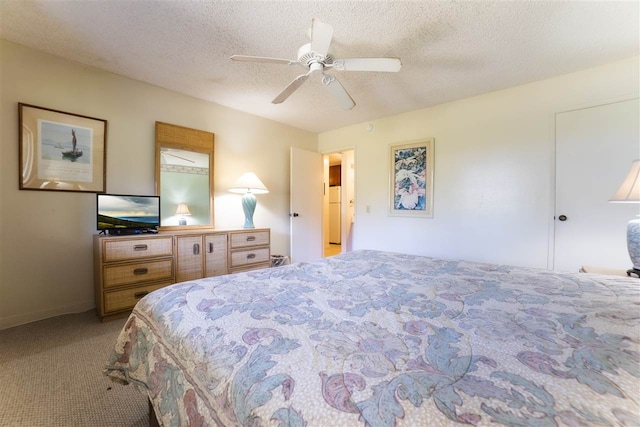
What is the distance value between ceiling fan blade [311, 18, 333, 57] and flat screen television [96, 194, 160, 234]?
216cm

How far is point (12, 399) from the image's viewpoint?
1372 millimetres

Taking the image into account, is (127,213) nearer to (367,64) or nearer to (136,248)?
(136,248)

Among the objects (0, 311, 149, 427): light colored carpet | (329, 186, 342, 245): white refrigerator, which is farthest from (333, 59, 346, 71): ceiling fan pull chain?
(329, 186, 342, 245): white refrigerator

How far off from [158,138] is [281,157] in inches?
67.8

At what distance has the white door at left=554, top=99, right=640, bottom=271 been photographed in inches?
88.8

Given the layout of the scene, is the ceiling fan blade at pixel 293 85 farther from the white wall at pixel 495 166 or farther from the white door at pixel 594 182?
the white door at pixel 594 182

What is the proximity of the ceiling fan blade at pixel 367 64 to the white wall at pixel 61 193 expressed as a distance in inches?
86.7

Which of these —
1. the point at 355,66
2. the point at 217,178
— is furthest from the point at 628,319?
the point at 217,178

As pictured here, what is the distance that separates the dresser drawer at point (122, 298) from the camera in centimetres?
224

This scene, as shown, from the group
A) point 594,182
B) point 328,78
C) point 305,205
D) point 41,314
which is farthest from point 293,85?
point 41,314

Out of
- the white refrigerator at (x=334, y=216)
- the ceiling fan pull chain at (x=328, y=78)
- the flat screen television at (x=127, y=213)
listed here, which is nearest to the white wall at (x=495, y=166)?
the ceiling fan pull chain at (x=328, y=78)

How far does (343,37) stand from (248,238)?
233 centimetres

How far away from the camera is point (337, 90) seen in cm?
198

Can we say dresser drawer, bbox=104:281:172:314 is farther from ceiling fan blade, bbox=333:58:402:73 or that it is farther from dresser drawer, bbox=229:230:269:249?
ceiling fan blade, bbox=333:58:402:73
